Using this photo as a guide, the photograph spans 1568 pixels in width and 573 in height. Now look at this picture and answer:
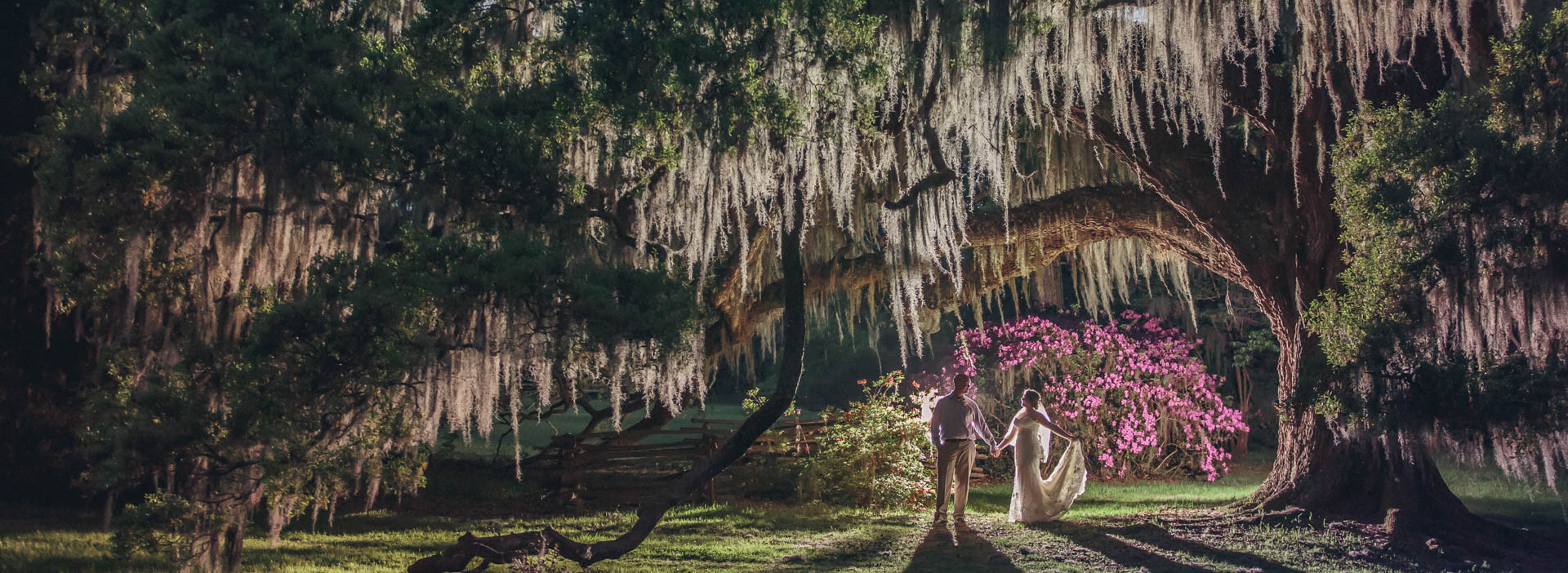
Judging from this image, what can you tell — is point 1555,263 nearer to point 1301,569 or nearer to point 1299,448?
point 1301,569

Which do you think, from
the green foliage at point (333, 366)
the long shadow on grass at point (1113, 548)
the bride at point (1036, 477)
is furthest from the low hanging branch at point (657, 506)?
the bride at point (1036, 477)

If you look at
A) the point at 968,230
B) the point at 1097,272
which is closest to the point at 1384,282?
the point at 968,230

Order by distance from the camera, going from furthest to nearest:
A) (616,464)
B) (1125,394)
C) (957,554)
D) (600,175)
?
(1125,394), (616,464), (957,554), (600,175)

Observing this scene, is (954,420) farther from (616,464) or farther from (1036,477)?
(616,464)

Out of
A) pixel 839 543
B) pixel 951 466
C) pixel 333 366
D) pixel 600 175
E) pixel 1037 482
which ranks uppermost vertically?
pixel 600 175

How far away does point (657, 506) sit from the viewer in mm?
6777

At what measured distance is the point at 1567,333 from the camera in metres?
6.25

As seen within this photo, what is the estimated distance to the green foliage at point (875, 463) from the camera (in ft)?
35.8

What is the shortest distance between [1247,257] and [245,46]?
839 cm

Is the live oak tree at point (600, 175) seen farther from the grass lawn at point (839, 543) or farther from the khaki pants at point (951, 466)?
the khaki pants at point (951, 466)

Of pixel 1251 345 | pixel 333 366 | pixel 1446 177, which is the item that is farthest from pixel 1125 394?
pixel 333 366

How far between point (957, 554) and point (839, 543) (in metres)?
1.14

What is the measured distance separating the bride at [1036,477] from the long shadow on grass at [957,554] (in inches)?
36.2

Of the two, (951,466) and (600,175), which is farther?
(951,466)
